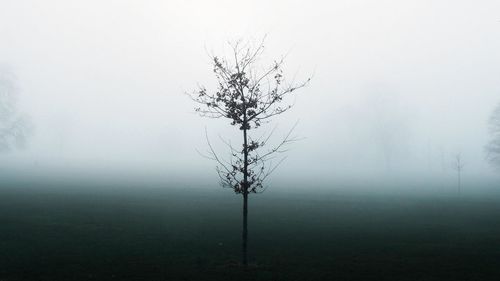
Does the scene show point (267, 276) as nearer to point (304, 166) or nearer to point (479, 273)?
point (479, 273)

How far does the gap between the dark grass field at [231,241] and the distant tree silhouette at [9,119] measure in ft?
127

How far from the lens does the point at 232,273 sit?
1569 centimetres

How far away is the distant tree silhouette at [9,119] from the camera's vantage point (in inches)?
A: 2803

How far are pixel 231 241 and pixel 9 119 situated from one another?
65173 mm

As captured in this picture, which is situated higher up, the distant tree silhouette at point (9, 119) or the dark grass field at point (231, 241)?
the distant tree silhouette at point (9, 119)

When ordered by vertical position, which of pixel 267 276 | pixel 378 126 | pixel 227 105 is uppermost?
pixel 378 126

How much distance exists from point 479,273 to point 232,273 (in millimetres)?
8787

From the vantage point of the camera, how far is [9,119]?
240 ft

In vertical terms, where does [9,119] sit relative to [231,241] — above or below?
above

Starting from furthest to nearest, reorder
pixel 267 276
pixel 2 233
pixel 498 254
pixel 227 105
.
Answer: pixel 2 233, pixel 498 254, pixel 227 105, pixel 267 276

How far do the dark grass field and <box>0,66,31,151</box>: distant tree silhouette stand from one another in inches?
1529

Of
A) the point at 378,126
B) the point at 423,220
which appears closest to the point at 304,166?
the point at 378,126

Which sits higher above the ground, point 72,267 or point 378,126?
point 378,126

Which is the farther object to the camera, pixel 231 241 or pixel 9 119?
pixel 9 119
